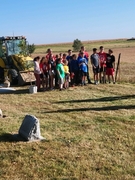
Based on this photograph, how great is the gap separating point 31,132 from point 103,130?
1731 millimetres

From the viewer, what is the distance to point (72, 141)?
6.16 metres

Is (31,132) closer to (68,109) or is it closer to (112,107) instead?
(68,109)

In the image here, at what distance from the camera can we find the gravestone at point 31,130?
239 inches

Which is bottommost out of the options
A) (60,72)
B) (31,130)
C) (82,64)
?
(31,130)

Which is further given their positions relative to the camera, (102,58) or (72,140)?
(102,58)

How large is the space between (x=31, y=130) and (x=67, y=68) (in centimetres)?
614

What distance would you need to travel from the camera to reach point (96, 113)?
8.35m

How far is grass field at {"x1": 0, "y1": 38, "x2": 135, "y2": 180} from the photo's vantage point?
4937mm

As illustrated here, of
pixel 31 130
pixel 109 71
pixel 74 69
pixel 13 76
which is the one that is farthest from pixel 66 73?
pixel 31 130

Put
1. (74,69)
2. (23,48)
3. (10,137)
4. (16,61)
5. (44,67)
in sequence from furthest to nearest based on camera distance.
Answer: (16,61) → (23,48) → (74,69) → (44,67) → (10,137)

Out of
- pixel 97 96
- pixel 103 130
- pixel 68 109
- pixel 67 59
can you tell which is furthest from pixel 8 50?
pixel 103 130

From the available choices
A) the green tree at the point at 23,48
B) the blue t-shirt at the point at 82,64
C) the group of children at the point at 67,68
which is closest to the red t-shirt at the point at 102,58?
the group of children at the point at 67,68

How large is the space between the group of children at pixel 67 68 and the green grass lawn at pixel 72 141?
165 cm

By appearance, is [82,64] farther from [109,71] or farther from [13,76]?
[13,76]
